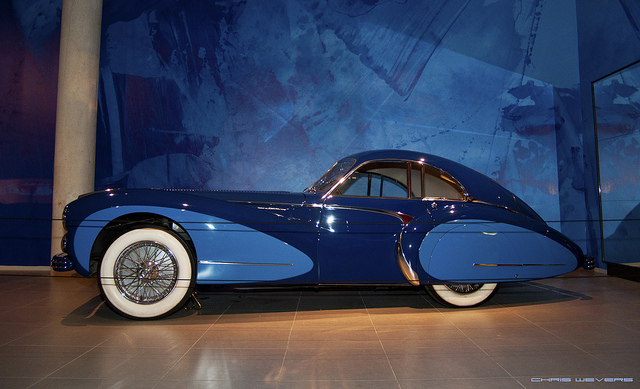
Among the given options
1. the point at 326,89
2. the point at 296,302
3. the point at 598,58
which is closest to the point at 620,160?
the point at 598,58

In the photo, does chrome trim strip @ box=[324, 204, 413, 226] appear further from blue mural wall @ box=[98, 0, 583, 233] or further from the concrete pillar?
the concrete pillar

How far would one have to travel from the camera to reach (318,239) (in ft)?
11.3

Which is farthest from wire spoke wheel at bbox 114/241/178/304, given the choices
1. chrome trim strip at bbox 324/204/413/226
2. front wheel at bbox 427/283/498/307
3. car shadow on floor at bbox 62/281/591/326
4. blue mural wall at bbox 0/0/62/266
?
Result: blue mural wall at bbox 0/0/62/266

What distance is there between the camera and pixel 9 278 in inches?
202

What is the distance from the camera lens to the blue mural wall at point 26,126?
5.79 m

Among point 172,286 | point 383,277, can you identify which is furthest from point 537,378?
point 172,286

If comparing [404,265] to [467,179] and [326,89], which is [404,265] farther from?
[326,89]

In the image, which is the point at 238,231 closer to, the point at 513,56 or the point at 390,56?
the point at 390,56

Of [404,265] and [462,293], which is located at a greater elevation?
[404,265]

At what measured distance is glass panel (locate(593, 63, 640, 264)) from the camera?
4922 mm

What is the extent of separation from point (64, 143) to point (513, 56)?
617 centimetres

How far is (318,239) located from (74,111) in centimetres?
380

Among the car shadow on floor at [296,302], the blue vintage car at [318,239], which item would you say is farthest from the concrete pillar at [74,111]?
the blue vintage car at [318,239]

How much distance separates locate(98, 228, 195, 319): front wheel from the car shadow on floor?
13 centimetres
